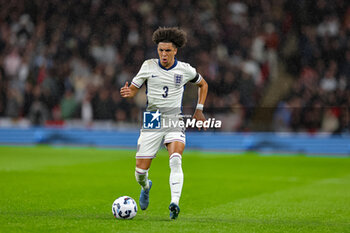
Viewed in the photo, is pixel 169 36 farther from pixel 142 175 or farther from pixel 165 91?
pixel 142 175

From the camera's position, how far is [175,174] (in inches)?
303

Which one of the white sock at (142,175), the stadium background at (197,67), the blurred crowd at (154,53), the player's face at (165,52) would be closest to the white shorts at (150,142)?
the white sock at (142,175)

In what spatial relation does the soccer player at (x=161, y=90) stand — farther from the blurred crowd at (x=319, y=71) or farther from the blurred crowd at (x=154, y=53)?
the blurred crowd at (x=319, y=71)

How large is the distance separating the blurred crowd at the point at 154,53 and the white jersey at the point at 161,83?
12119 mm

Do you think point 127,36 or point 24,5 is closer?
point 127,36

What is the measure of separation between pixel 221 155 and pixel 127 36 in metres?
7.82

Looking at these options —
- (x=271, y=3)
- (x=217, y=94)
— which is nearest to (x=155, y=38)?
(x=217, y=94)

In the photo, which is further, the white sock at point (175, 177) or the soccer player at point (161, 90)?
the soccer player at point (161, 90)

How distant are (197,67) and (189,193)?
11.9 metres

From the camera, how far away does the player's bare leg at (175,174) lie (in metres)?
7.44

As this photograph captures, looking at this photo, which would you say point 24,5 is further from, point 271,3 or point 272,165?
point 272,165

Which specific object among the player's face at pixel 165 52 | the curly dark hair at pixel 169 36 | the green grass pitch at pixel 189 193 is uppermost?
the curly dark hair at pixel 169 36

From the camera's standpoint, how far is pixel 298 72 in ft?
A: 71.6

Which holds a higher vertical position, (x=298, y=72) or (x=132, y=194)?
(x=298, y=72)
